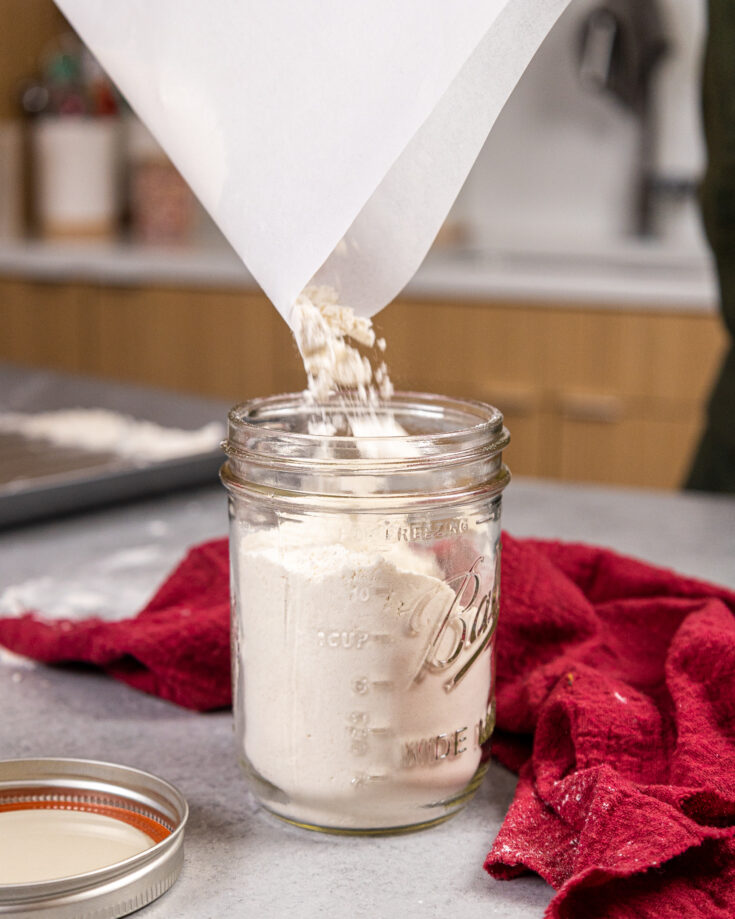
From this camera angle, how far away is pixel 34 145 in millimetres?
2896

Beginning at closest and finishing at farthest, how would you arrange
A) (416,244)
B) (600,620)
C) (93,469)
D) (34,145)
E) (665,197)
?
(416,244)
(600,620)
(93,469)
(665,197)
(34,145)

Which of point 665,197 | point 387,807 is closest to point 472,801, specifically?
point 387,807

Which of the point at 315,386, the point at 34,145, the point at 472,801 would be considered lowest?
the point at 472,801

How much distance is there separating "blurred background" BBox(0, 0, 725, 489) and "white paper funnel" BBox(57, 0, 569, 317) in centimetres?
142

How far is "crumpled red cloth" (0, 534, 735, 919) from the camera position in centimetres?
42

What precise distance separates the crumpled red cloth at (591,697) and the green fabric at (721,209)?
1.91ft

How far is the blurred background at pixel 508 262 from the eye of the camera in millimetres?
2066

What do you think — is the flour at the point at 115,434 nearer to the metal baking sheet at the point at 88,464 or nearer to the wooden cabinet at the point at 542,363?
the metal baking sheet at the point at 88,464

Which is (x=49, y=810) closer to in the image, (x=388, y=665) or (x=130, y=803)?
(x=130, y=803)

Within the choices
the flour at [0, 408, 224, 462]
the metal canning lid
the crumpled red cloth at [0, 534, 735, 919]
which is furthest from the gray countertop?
the metal canning lid

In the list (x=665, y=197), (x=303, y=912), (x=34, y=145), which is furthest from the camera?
(x=34, y=145)

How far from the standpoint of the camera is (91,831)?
Answer: 1.46ft

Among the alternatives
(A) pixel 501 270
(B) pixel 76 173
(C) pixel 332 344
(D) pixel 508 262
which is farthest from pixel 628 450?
(C) pixel 332 344

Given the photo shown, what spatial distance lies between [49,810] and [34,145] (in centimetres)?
268
